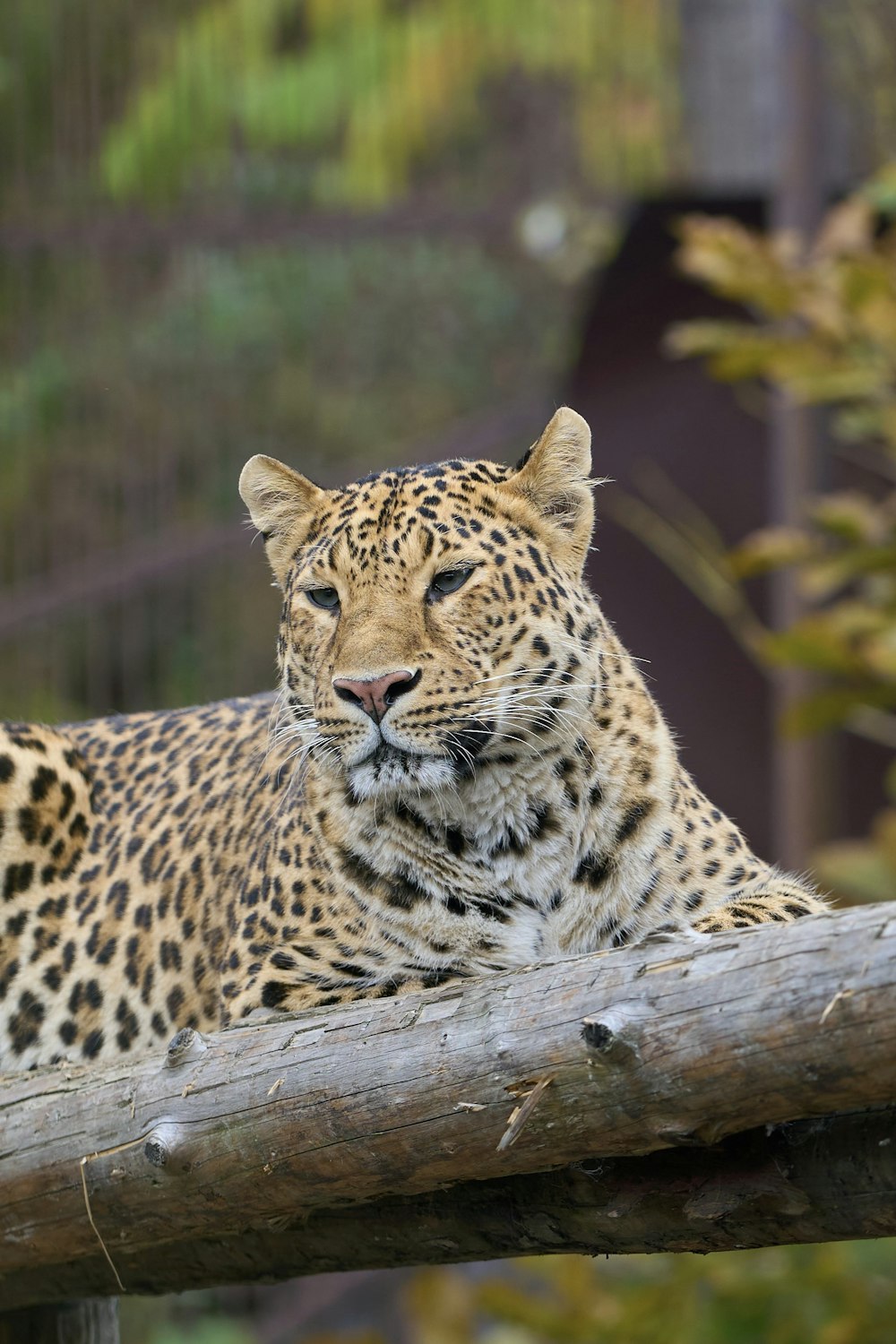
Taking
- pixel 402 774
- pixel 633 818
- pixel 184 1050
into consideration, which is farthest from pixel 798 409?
pixel 184 1050

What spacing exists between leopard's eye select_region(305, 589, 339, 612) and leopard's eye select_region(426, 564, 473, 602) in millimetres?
A: 267

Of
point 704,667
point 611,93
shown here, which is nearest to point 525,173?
point 611,93

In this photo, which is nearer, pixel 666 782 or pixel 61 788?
pixel 666 782

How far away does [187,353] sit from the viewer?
1272 cm

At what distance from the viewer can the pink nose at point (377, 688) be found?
14.7ft

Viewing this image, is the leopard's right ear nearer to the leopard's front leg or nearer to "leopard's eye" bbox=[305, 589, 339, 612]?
"leopard's eye" bbox=[305, 589, 339, 612]

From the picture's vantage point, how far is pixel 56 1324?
5.60 m

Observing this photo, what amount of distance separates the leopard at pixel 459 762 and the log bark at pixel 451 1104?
49 centimetres

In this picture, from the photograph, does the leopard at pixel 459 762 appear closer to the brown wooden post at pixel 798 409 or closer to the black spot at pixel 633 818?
the black spot at pixel 633 818

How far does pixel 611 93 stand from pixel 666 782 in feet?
26.4

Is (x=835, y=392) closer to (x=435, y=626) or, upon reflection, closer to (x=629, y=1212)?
(x=435, y=626)

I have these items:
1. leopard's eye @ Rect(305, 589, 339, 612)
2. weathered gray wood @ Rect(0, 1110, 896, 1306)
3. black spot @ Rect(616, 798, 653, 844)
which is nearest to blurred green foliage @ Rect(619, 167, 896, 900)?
black spot @ Rect(616, 798, 653, 844)

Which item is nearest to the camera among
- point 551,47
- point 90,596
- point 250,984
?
point 250,984

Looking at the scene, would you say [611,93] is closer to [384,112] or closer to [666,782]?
[384,112]
